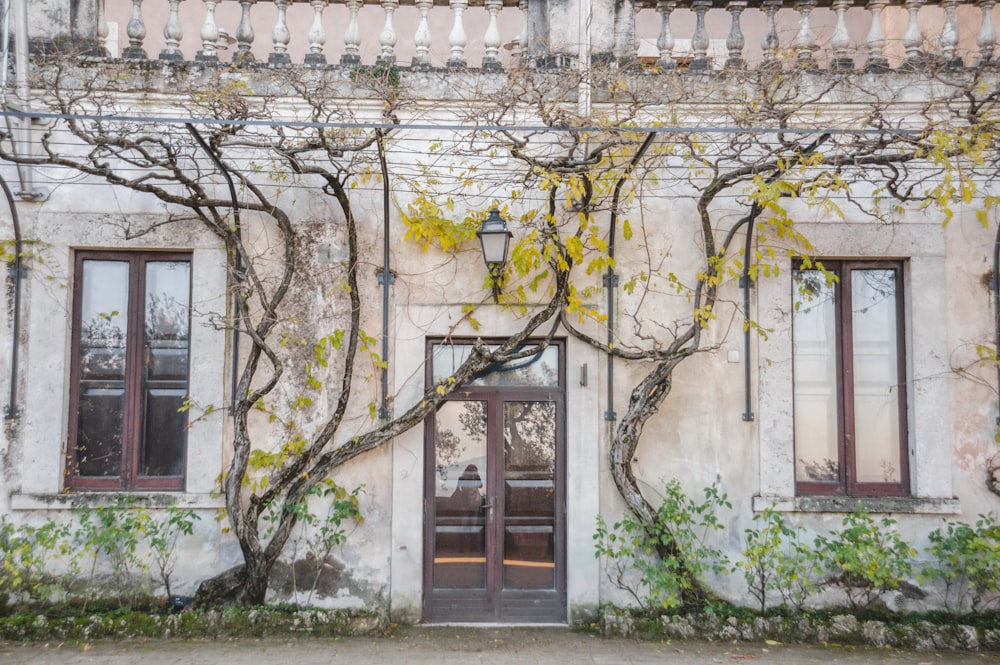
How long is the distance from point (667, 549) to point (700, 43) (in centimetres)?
422

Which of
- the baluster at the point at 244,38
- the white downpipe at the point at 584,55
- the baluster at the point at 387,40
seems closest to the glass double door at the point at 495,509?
the white downpipe at the point at 584,55

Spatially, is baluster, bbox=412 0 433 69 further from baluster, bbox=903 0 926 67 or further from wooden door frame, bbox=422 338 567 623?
baluster, bbox=903 0 926 67

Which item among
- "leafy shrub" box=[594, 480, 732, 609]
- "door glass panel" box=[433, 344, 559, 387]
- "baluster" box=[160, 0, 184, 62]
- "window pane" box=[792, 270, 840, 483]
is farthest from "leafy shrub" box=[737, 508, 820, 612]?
"baluster" box=[160, 0, 184, 62]

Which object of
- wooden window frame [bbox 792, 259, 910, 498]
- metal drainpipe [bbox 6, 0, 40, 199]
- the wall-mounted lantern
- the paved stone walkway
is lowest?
the paved stone walkway

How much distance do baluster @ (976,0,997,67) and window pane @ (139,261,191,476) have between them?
695 centimetres

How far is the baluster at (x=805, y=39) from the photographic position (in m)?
6.19

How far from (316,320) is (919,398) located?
5.05m

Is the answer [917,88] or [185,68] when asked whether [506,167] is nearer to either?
[185,68]

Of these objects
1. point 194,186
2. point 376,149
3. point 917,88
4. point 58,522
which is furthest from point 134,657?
point 917,88

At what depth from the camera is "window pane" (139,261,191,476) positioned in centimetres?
627

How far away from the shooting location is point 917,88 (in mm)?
6266

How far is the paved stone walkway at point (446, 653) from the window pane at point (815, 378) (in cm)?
148

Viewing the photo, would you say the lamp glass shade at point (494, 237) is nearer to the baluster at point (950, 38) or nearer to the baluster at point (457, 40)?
the baluster at point (457, 40)

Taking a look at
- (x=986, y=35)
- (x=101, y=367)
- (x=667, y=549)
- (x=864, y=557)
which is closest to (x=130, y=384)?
(x=101, y=367)
